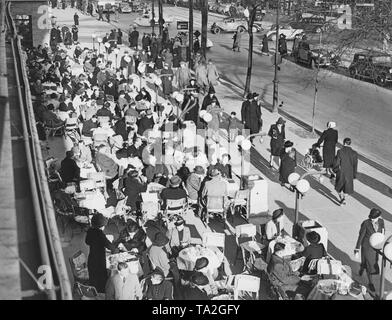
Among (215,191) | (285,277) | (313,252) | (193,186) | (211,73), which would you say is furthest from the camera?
(211,73)

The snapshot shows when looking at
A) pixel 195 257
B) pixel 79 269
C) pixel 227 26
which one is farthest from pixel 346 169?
pixel 227 26

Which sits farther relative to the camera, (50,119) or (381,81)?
(381,81)

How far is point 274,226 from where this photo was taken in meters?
11.1

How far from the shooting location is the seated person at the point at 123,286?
8.80 meters

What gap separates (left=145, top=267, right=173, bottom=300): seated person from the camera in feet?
28.5

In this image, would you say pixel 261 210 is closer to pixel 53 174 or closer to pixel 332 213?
pixel 332 213

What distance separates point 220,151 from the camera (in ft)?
50.0

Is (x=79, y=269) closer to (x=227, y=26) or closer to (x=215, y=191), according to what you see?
(x=215, y=191)

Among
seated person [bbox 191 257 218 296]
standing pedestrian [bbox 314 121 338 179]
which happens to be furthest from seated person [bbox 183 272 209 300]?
standing pedestrian [bbox 314 121 338 179]

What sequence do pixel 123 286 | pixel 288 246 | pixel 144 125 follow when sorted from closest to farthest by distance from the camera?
pixel 123 286, pixel 288 246, pixel 144 125

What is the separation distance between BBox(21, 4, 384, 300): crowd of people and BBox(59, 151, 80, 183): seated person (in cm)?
2

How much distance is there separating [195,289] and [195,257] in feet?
4.86

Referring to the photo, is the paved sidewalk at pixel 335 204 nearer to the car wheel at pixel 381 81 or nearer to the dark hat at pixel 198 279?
the dark hat at pixel 198 279

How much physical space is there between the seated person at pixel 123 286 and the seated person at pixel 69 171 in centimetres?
515
